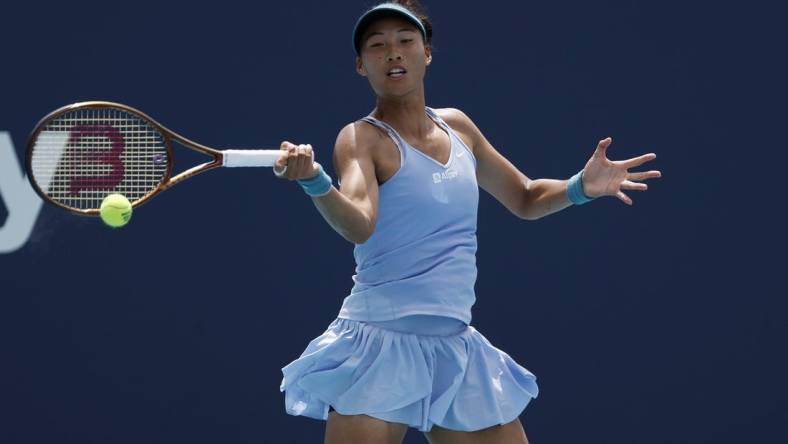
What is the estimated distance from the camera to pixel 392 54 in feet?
12.0

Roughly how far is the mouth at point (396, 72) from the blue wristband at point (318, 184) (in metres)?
0.52

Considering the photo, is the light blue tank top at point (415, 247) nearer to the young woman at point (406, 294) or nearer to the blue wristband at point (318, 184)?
the young woman at point (406, 294)

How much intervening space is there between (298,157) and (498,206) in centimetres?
214

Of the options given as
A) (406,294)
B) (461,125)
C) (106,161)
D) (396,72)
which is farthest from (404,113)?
(106,161)

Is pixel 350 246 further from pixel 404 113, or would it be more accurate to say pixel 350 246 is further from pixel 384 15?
pixel 384 15

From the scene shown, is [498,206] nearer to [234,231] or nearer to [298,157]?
[234,231]

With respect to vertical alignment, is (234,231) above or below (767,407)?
above

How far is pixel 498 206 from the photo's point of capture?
5.24m

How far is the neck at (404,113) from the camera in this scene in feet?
12.2

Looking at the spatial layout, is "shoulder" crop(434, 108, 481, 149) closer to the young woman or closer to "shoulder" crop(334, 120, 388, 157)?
the young woman

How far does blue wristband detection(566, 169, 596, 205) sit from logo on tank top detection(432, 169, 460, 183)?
0.35 m

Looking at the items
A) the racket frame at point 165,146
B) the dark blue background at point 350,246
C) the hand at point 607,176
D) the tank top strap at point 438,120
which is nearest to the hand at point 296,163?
the racket frame at point 165,146

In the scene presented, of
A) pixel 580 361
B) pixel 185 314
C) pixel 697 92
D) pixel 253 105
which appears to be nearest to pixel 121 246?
pixel 185 314

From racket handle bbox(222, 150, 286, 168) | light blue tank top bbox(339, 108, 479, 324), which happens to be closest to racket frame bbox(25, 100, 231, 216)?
racket handle bbox(222, 150, 286, 168)
